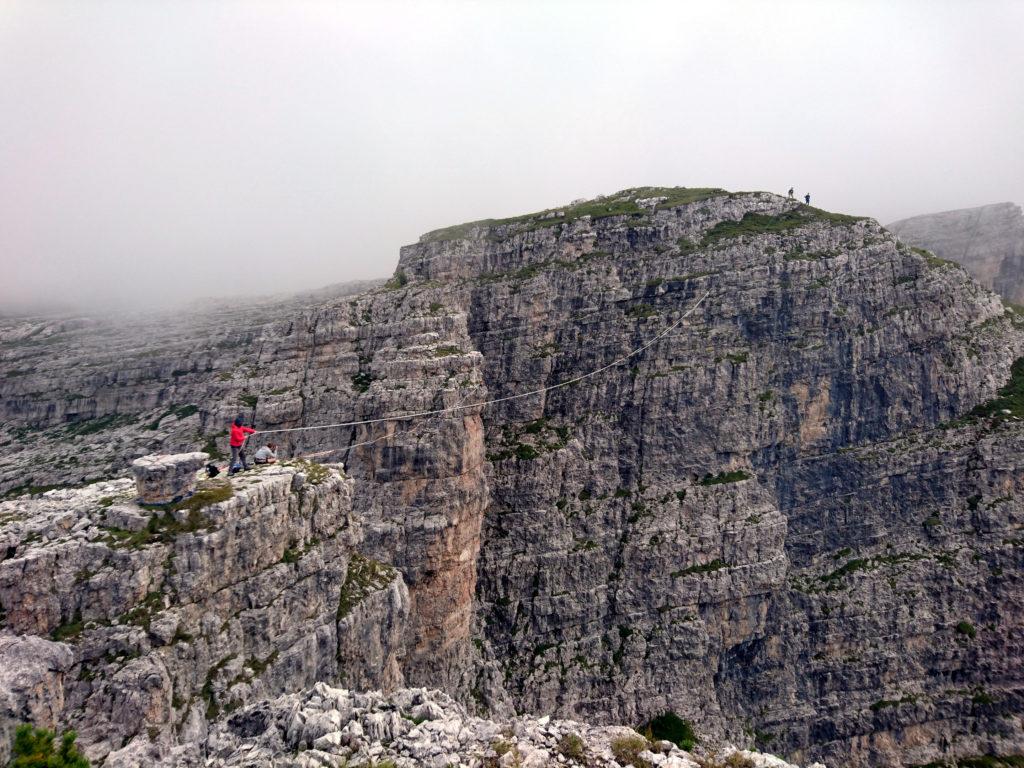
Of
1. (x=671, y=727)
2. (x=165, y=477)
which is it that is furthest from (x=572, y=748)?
(x=671, y=727)

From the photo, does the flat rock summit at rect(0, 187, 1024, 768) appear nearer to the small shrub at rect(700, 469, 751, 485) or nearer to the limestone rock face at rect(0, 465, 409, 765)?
the small shrub at rect(700, 469, 751, 485)

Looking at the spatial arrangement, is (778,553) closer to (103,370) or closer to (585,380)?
(585,380)

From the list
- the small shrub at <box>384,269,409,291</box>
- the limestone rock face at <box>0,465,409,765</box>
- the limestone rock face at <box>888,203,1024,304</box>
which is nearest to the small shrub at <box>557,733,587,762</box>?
the limestone rock face at <box>0,465,409,765</box>

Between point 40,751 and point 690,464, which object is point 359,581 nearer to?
point 40,751

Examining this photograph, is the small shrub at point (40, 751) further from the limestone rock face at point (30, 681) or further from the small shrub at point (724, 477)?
the small shrub at point (724, 477)

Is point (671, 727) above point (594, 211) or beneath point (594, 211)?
beneath

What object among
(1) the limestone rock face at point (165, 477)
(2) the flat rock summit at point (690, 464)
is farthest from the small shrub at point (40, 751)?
(2) the flat rock summit at point (690, 464)
